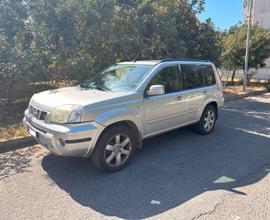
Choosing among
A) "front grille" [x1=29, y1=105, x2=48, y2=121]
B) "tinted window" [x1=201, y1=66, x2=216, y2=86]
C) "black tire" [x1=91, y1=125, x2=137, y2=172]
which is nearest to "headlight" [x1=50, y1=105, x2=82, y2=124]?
"front grille" [x1=29, y1=105, x2=48, y2=121]

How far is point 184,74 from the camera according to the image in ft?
16.5

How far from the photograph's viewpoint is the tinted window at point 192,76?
5.05 meters

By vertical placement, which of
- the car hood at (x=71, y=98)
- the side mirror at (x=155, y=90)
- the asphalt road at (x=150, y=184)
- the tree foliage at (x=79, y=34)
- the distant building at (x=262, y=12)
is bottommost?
the asphalt road at (x=150, y=184)

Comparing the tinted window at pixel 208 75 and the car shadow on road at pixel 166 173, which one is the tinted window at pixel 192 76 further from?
the car shadow on road at pixel 166 173

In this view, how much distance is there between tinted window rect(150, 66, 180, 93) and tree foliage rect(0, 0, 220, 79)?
320 cm

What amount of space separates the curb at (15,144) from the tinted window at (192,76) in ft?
11.0

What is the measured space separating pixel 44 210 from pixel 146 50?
661 centimetres

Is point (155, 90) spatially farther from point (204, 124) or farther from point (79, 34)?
point (79, 34)

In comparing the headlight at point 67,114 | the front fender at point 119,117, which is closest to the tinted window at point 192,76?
the front fender at point 119,117

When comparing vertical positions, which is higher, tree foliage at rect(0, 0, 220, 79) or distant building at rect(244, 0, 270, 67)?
distant building at rect(244, 0, 270, 67)

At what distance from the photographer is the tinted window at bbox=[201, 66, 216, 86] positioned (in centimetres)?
562

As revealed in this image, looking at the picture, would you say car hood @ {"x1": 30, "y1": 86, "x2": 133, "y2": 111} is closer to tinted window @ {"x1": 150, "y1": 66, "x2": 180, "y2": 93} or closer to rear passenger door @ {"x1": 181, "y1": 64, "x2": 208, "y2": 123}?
tinted window @ {"x1": 150, "y1": 66, "x2": 180, "y2": 93}


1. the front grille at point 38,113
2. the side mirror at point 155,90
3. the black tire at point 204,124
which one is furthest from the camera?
the black tire at point 204,124

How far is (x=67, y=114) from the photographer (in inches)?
134
